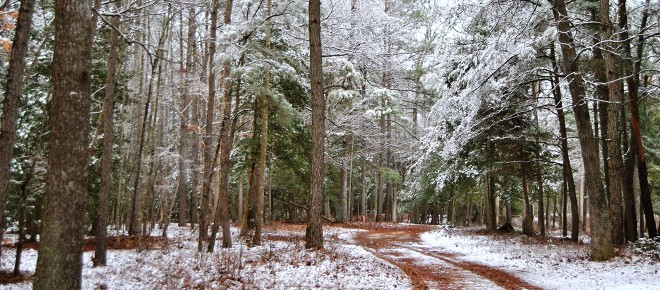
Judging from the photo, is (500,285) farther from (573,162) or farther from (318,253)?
(573,162)

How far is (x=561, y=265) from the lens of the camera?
416 inches

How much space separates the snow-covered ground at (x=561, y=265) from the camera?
8273mm

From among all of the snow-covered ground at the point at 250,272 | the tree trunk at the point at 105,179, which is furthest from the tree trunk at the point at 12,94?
the tree trunk at the point at 105,179

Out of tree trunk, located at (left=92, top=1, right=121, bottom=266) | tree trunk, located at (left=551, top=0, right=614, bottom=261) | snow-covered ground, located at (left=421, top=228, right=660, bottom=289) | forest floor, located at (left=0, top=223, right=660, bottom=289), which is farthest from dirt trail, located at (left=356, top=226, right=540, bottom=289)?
tree trunk, located at (left=92, top=1, right=121, bottom=266)

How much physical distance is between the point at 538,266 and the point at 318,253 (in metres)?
5.45

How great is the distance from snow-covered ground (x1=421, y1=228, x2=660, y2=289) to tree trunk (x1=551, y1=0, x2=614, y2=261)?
447 mm

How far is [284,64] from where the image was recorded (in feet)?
44.1

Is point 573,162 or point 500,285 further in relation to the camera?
point 573,162

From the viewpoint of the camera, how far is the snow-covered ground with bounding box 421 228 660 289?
326 inches

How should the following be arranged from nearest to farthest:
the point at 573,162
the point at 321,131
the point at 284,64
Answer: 1. the point at 321,131
2. the point at 284,64
3. the point at 573,162

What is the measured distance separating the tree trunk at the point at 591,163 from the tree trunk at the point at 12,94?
1099 centimetres

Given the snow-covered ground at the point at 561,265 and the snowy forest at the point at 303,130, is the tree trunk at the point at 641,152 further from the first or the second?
the snow-covered ground at the point at 561,265

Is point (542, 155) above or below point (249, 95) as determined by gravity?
below

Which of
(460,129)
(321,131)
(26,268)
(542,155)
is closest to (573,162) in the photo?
(542,155)
